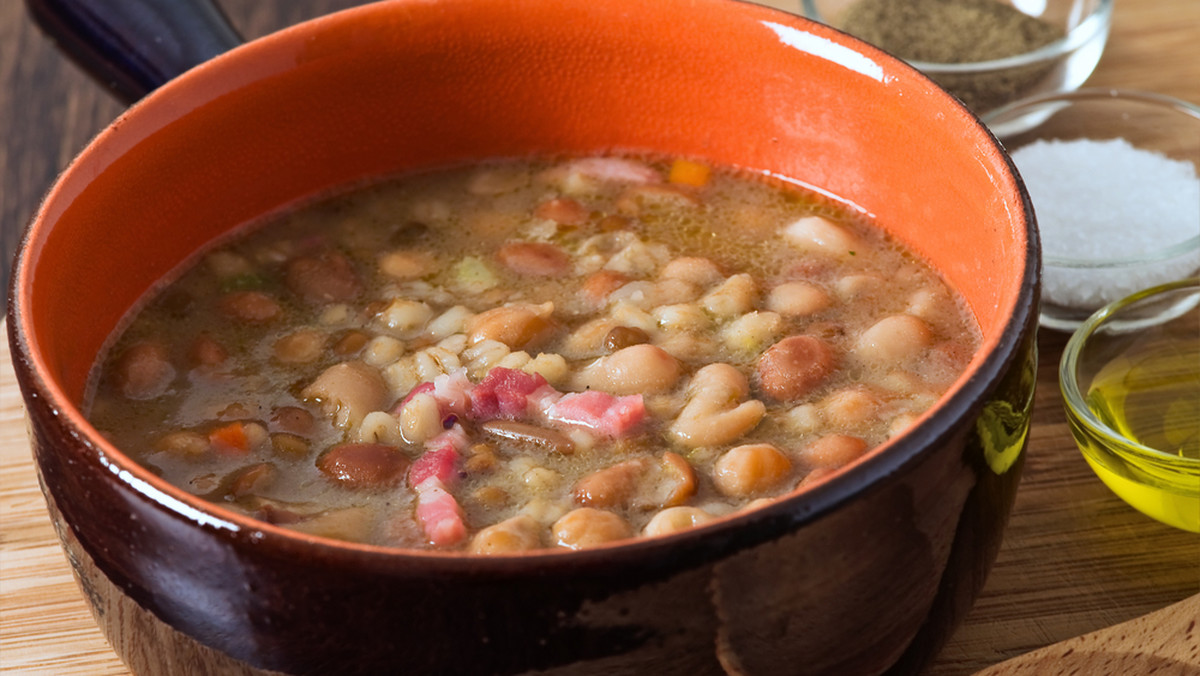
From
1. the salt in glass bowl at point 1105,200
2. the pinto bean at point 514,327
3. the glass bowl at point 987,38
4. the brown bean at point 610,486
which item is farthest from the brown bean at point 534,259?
the glass bowl at point 987,38

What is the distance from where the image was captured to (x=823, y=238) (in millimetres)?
1613

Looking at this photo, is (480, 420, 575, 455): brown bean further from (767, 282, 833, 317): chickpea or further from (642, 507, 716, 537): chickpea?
(767, 282, 833, 317): chickpea

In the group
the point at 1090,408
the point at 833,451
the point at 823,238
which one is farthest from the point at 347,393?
the point at 1090,408

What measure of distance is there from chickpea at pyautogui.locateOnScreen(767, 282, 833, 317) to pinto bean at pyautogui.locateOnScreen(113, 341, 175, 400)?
68cm

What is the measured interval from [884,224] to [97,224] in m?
0.91

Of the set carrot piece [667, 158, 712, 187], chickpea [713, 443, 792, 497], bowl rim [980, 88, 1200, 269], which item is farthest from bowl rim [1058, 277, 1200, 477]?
carrot piece [667, 158, 712, 187]

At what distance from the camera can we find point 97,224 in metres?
1.41

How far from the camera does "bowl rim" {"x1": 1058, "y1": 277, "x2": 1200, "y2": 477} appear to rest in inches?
54.3

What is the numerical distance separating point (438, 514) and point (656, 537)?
346 mm

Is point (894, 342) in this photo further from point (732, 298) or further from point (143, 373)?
point (143, 373)

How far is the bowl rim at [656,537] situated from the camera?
0.89 meters

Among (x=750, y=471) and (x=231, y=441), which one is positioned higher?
(x=750, y=471)

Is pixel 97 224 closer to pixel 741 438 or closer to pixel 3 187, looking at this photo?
pixel 741 438

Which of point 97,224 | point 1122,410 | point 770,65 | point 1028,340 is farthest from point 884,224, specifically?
point 97,224
